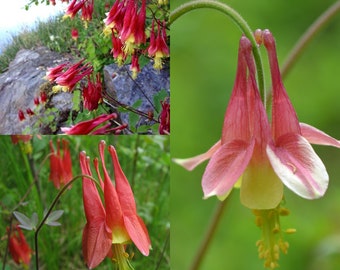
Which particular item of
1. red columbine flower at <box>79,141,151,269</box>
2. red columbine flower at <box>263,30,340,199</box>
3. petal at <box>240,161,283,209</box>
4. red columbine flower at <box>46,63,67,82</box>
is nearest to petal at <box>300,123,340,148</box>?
red columbine flower at <box>263,30,340,199</box>

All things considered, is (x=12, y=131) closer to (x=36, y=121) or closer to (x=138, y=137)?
(x=36, y=121)

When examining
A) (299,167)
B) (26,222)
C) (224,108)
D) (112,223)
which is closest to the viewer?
(299,167)

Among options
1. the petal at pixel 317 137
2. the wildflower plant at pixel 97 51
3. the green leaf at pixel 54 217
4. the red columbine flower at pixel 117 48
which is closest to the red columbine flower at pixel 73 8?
the wildflower plant at pixel 97 51

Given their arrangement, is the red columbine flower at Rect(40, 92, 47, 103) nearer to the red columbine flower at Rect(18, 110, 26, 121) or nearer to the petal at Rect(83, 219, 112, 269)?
the red columbine flower at Rect(18, 110, 26, 121)

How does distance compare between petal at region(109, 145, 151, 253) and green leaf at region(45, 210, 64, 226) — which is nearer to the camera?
petal at region(109, 145, 151, 253)

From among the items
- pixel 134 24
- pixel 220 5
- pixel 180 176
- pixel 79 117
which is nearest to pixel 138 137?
pixel 79 117

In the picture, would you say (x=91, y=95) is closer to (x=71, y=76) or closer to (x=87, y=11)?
(x=71, y=76)

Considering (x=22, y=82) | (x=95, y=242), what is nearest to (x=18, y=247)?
(x=95, y=242)
